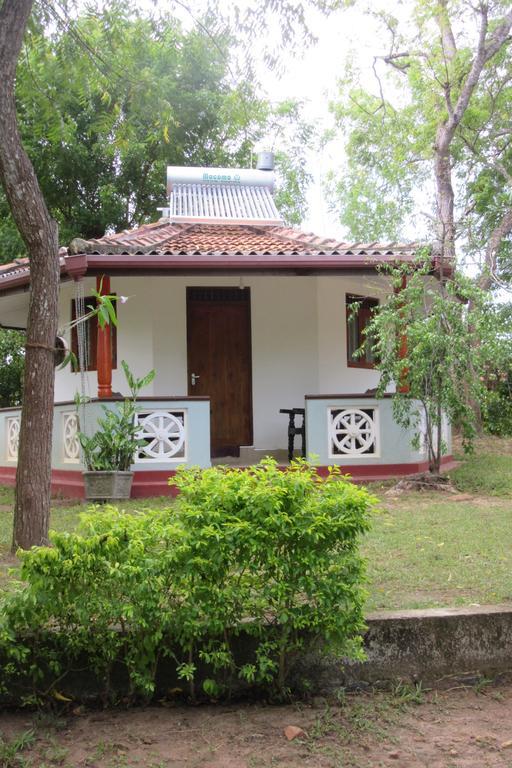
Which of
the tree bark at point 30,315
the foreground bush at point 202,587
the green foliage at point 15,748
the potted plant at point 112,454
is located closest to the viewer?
the green foliage at point 15,748

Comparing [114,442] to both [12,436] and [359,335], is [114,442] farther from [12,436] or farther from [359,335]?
[359,335]

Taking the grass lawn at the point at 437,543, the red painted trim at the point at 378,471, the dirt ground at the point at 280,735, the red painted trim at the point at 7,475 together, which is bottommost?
the dirt ground at the point at 280,735

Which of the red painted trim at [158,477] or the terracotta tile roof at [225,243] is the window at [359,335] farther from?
the red painted trim at [158,477]

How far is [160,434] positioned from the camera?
10.4 m

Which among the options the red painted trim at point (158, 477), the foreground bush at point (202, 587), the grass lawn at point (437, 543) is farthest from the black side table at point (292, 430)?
the foreground bush at point (202, 587)

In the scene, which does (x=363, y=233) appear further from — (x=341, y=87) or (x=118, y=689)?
(x=118, y=689)

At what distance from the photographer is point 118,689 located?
12.2ft

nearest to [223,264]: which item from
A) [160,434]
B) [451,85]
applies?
[160,434]

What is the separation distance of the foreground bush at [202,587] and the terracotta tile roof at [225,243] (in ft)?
23.1

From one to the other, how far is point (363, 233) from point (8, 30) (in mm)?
28773

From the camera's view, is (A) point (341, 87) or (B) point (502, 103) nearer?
(B) point (502, 103)

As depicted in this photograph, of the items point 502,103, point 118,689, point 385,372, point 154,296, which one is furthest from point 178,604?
point 502,103

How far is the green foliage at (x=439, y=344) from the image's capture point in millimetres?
9539

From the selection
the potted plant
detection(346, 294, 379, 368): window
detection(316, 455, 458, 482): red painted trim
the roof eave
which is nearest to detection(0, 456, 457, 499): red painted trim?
detection(316, 455, 458, 482): red painted trim
